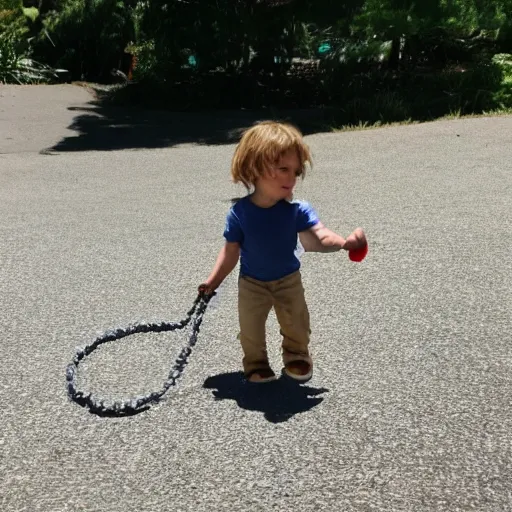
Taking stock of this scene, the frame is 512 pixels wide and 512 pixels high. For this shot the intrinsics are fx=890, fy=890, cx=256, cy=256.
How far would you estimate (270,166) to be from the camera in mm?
3451

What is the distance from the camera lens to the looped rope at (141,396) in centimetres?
354

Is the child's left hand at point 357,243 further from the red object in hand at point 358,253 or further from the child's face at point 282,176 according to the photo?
the child's face at point 282,176

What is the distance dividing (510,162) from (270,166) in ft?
20.9

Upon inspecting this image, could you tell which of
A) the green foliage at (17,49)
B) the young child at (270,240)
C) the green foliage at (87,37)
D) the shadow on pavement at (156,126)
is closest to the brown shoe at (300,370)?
the young child at (270,240)

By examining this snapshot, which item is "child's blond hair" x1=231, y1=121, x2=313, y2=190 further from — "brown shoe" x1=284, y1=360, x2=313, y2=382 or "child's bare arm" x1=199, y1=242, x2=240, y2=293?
"brown shoe" x1=284, y1=360, x2=313, y2=382

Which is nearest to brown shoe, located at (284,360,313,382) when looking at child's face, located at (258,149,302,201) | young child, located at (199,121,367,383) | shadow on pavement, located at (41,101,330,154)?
young child, located at (199,121,367,383)

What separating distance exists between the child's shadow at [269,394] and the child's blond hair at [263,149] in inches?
34.7

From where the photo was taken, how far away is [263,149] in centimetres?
343

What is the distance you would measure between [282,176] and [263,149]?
133 millimetres

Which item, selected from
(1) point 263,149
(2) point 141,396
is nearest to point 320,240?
(1) point 263,149

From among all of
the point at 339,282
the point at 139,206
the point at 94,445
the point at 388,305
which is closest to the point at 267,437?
the point at 94,445

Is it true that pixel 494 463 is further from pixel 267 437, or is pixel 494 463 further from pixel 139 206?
pixel 139 206

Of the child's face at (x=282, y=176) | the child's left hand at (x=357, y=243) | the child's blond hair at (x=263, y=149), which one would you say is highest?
the child's blond hair at (x=263, y=149)

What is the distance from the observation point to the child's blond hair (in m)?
3.43
